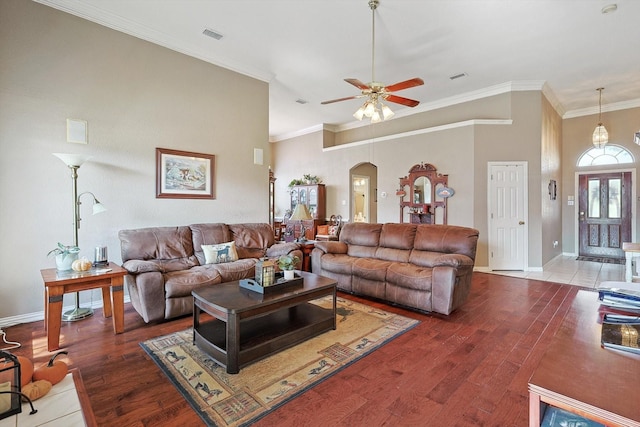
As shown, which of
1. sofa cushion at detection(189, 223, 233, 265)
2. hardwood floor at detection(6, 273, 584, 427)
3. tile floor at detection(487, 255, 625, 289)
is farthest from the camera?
tile floor at detection(487, 255, 625, 289)

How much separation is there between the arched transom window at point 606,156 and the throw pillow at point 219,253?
8.25 metres

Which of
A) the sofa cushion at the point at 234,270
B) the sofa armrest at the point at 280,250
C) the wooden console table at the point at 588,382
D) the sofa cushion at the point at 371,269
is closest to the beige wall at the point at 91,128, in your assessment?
the sofa armrest at the point at 280,250

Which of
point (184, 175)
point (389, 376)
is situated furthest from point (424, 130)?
point (389, 376)

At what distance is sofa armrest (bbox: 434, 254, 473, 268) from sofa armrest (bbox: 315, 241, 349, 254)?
1510 mm

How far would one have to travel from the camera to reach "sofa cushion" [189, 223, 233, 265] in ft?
13.4

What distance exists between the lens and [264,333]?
8.41 feet

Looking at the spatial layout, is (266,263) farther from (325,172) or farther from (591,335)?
(325,172)

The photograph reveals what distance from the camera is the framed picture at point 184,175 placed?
13.8ft

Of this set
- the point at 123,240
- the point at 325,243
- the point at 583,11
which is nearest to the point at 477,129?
the point at 583,11

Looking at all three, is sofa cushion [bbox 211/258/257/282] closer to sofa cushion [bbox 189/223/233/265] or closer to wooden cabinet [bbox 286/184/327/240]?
sofa cushion [bbox 189/223/233/265]

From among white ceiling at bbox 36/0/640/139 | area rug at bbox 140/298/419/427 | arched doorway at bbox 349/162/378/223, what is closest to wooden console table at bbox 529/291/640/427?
area rug at bbox 140/298/419/427

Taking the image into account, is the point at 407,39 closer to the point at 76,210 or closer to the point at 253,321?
the point at 253,321

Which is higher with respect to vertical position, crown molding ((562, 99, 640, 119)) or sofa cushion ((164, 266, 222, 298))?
crown molding ((562, 99, 640, 119))

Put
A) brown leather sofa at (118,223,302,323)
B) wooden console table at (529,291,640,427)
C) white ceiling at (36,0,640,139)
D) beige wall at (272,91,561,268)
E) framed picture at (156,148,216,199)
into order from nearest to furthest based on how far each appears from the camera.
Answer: wooden console table at (529,291,640,427) → brown leather sofa at (118,223,302,323) → white ceiling at (36,0,640,139) → framed picture at (156,148,216,199) → beige wall at (272,91,561,268)
